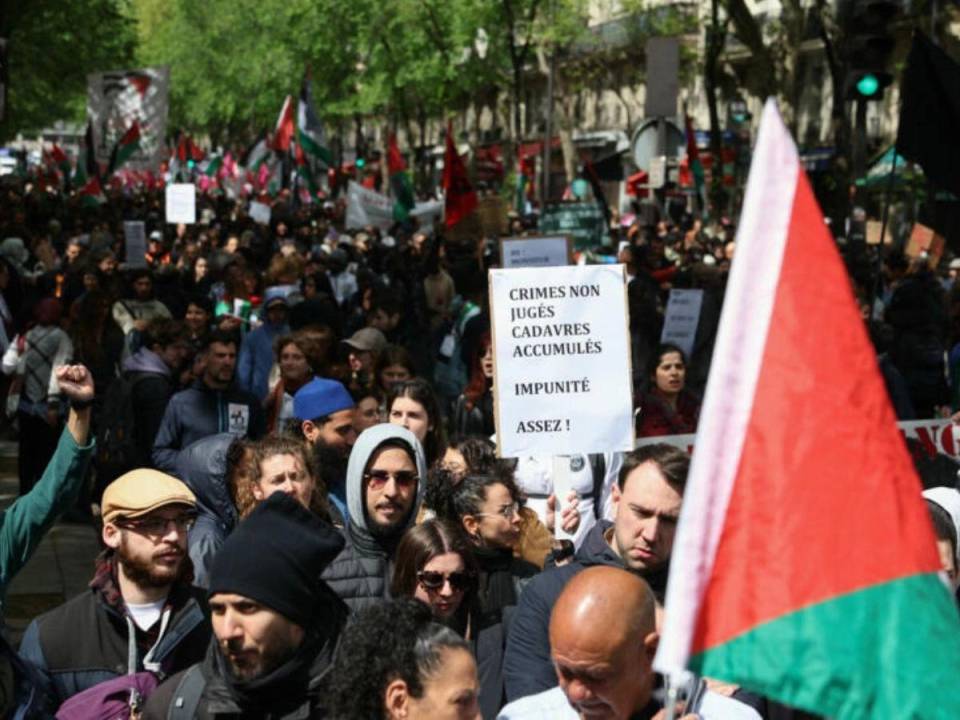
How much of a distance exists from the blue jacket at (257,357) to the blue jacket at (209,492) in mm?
4977

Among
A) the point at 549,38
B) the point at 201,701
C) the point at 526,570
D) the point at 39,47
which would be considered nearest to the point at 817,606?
the point at 201,701

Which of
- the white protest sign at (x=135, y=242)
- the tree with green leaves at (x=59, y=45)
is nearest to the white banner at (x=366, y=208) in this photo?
the white protest sign at (x=135, y=242)

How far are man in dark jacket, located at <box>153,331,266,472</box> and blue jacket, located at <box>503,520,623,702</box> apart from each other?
13.5 ft

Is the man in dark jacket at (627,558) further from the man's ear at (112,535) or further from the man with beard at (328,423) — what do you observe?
the man with beard at (328,423)

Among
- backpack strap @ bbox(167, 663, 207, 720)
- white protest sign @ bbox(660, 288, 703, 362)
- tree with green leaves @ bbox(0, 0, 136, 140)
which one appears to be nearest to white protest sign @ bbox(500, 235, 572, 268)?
white protest sign @ bbox(660, 288, 703, 362)

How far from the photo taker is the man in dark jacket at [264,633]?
4125mm

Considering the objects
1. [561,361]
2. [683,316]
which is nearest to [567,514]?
[561,361]

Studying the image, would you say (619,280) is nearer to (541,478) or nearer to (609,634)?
(541,478)

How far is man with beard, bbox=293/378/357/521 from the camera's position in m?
7.74

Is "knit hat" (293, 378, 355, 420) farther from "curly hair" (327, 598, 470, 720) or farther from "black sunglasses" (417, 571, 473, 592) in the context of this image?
"curly hair" (327, 598, 470, 720)

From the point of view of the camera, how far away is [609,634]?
386 cm

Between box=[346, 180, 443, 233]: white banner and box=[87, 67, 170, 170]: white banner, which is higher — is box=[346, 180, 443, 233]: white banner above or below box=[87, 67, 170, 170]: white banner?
below

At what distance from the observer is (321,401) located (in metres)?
8.25

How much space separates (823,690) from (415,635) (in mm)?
1253
